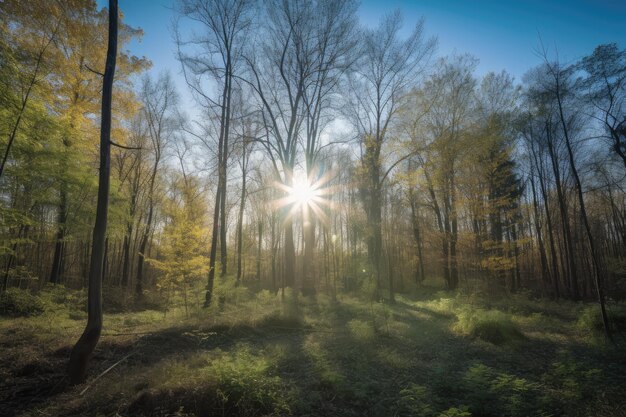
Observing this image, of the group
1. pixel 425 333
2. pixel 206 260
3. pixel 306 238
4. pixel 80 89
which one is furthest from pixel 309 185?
pixel 80 89

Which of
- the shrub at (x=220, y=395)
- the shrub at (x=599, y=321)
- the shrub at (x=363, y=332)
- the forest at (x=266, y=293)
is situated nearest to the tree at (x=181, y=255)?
the forest at (x=266, y=293)

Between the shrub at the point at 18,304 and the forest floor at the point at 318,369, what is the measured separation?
2.70ft

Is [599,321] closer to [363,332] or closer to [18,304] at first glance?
[363,332]

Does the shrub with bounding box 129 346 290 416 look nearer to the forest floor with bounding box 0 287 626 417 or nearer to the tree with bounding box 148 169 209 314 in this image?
the forest floor with bounding box 0 287 626 417

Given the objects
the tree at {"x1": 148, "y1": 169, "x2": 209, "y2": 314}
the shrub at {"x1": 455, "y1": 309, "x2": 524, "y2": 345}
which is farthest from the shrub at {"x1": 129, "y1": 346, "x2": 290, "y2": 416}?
the tree at {"x1": 148, "y1": 169, "x2": 209, "y2": 314}

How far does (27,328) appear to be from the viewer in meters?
7.93

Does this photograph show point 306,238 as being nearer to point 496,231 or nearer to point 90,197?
point 90,197

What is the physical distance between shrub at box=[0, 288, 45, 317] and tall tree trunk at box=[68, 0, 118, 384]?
22.3 ft

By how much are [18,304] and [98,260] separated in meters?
7.58

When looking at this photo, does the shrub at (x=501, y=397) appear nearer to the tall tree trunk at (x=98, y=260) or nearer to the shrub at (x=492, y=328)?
the shrub at (x=492, y=328)

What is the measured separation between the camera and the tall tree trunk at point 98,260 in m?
5.36

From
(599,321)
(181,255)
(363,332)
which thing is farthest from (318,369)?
(599,321)

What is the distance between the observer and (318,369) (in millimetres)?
6043

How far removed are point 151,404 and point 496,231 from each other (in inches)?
813
